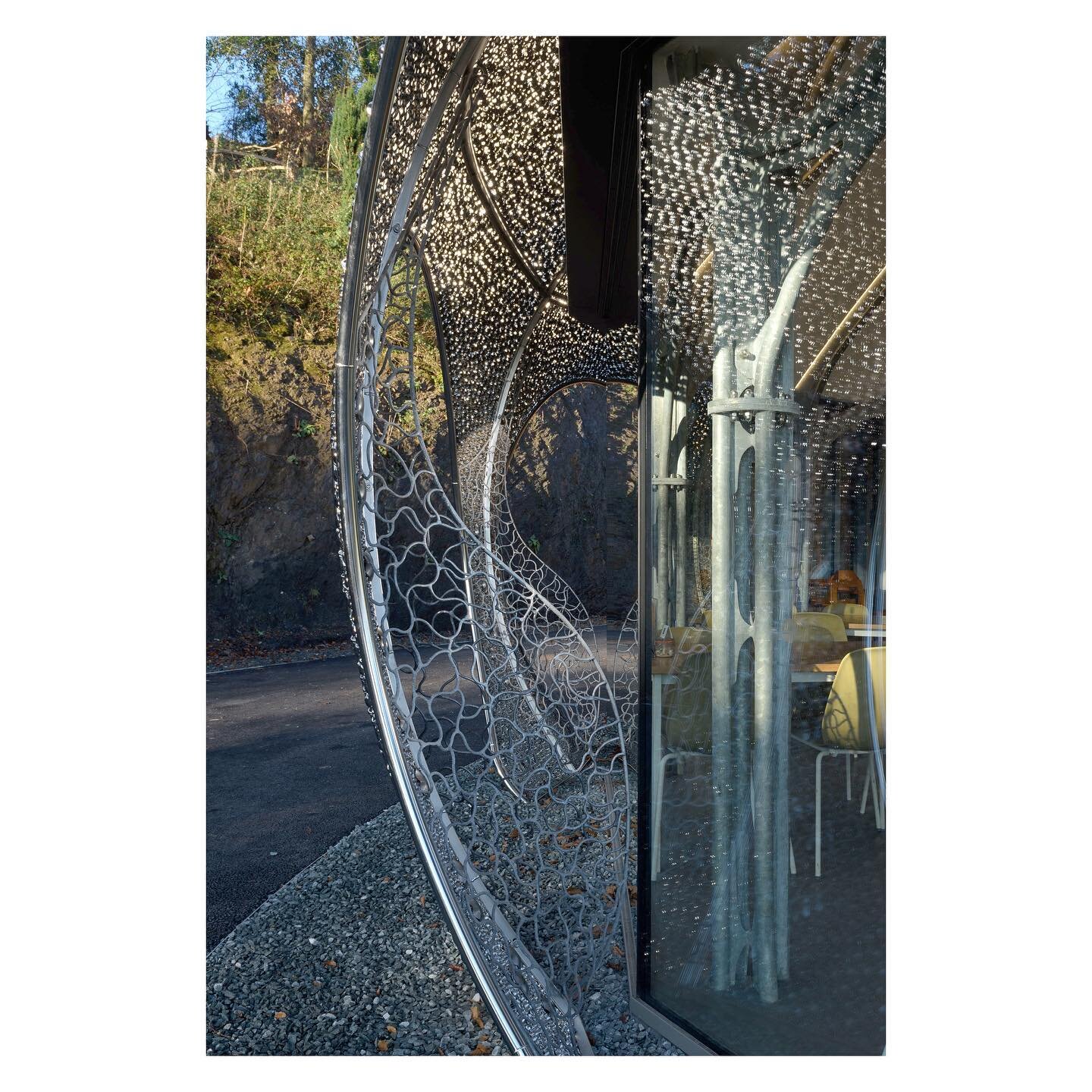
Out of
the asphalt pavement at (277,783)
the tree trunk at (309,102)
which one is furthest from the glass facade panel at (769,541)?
the tree trunk at (309,102)

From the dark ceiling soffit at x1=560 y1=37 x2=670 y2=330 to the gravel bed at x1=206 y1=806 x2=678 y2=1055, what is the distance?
2023 mm

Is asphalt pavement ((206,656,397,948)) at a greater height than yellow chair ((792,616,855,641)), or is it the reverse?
yellow chair ((792,616,855,641))

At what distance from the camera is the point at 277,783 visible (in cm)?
401

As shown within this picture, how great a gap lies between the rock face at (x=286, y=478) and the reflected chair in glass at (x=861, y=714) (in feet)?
17.8

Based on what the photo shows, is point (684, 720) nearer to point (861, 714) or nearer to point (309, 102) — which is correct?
point (861, 714)

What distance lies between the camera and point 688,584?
1.61 meters

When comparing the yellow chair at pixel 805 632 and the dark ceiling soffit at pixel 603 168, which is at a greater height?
the dark ceiling soffit at pixel 603 168

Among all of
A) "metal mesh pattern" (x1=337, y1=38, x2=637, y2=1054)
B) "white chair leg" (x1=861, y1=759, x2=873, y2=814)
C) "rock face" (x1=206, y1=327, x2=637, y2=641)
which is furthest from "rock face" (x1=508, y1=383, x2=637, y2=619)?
"white chair leg" (x1=861, y1=759, x2=873, y2=814)

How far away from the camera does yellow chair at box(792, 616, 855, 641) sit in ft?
4.58

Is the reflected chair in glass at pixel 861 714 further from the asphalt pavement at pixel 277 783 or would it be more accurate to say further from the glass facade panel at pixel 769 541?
the asphalt pavement at pixel 277 783

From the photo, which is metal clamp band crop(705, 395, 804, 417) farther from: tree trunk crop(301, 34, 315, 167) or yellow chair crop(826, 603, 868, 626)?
tree trunk crop(301, 34, 315, 167)

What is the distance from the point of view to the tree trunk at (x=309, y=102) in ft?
19.9

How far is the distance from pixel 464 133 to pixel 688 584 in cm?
182
